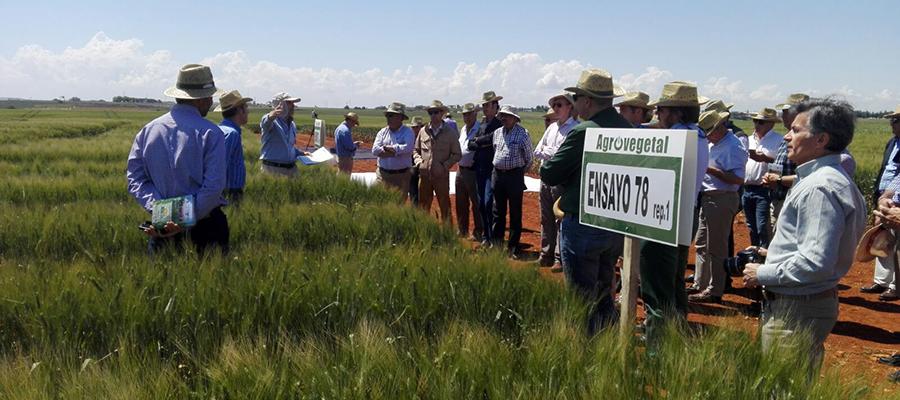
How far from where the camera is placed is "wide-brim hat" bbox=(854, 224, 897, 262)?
344 centimetres

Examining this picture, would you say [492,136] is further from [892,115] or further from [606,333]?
[606,333]

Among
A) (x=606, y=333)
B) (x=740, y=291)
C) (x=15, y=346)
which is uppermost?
(x=606, y=333)

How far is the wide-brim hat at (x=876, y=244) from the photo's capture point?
11.3ft

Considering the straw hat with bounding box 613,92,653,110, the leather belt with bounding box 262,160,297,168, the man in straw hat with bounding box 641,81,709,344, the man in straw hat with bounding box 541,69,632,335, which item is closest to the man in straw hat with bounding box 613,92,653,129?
the straw hat with bounding box 613,92,653,110

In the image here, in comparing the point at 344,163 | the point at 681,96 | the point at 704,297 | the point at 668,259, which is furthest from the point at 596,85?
the point at 344,163

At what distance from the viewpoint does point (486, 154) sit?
8.34 meters

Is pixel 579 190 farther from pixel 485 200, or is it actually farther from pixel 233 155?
pixel 485 200

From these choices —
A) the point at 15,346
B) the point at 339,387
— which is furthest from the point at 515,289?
the point at 15,346

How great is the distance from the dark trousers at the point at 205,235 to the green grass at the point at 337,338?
18cm

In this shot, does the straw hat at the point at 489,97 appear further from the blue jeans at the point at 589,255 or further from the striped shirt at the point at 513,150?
the blue jeans at the point at 589,255

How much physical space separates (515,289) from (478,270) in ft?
0.85

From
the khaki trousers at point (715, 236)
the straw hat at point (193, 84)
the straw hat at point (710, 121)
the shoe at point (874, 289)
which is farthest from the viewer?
the shoe at point (874, 289)

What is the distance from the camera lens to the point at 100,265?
3.61 meters

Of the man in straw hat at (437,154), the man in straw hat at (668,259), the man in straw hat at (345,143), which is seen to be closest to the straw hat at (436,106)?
the man in straw hat at (437,154)
